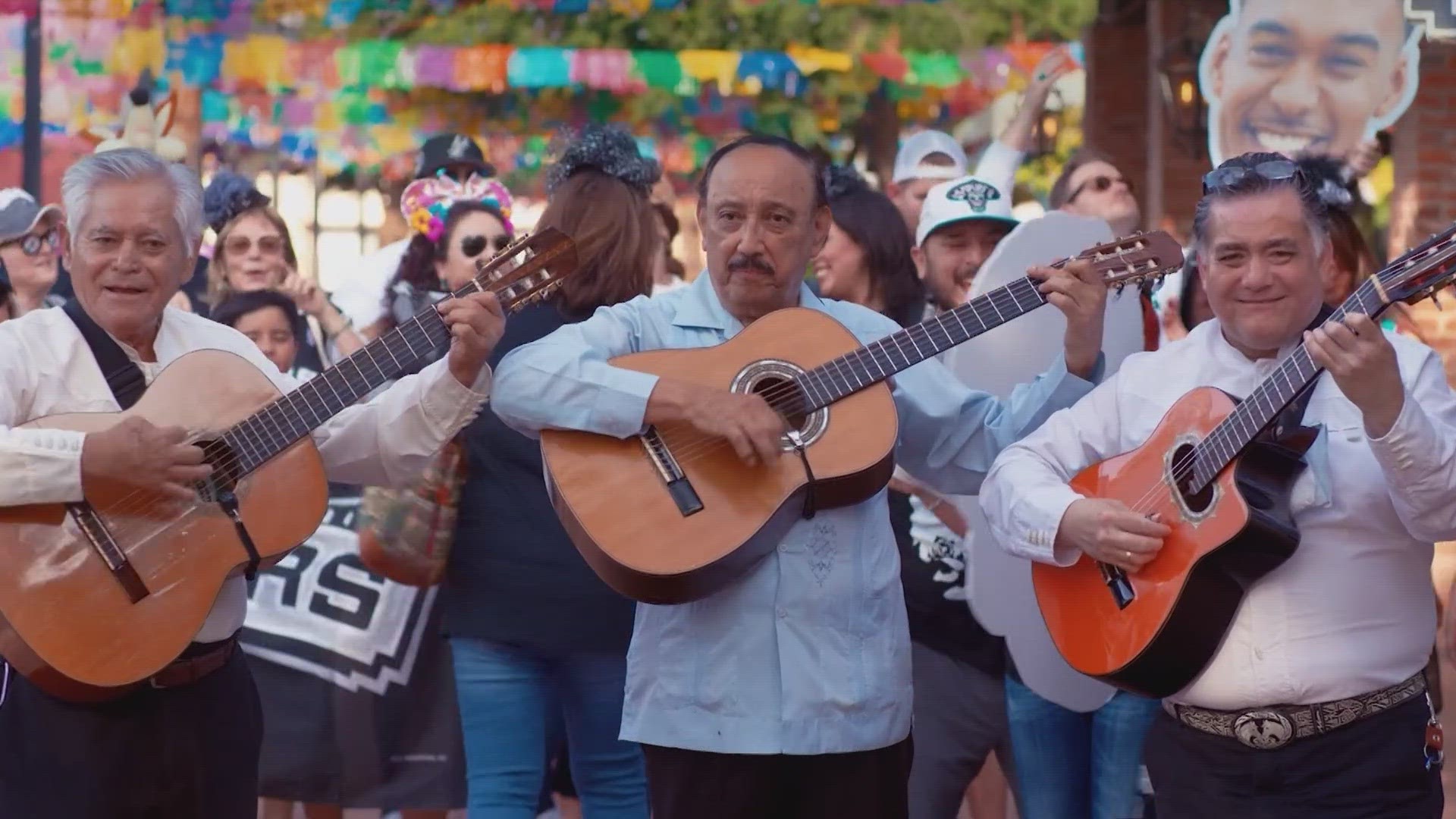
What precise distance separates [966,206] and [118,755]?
9.43 feet

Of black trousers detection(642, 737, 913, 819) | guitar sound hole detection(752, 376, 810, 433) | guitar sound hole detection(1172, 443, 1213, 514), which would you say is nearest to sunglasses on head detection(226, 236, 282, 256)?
guitar sound hole detection(752, 376, 810, 433)

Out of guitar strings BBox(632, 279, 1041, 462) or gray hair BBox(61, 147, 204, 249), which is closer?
guitar strings BBox(632, 279, 1041, 462)

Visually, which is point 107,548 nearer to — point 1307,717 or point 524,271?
point 524,271

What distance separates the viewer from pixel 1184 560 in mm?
3535

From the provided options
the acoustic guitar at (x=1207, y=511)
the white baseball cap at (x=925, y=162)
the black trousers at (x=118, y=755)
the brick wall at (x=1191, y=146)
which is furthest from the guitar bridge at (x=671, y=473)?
the brick wall at (x=1191, y=146)

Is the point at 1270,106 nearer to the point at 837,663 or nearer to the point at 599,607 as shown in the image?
the point at 599,607

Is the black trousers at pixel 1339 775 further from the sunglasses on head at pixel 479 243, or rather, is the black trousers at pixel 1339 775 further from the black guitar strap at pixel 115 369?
the sunglasses on head at pixel 479 243

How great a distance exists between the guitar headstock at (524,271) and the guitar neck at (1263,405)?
135 cm

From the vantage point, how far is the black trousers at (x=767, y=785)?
141 inches

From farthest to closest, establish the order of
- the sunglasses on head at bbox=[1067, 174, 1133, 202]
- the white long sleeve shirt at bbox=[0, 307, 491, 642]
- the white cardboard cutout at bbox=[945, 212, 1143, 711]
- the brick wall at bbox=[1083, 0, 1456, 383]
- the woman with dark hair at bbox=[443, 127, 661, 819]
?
the brick wall at bbox=[1083, 0, 1456, 383]
the sunglasses on head at bbox=[1067, 174, 1133, 202]
the woman with dark hair at bbox=[443, 127, 661, 819]
the white cardboard cutout at bbox=[945, 212, 1143, 711]
the white long sleeve shirt at bbox=[0, 307, 491, 642]

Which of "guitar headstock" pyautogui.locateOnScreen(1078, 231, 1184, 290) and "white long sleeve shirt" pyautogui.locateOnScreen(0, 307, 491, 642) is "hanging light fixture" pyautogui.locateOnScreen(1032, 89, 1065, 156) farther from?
"white long sleeve shirt" pyautogui.locateOnScreen(0, 307, 491, 642)

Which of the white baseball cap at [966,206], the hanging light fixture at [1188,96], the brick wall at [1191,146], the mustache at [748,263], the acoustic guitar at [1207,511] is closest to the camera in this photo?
the acoustic guitar at [1207,511]

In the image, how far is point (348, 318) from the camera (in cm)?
687

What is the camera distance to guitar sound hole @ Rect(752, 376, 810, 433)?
373 cm
